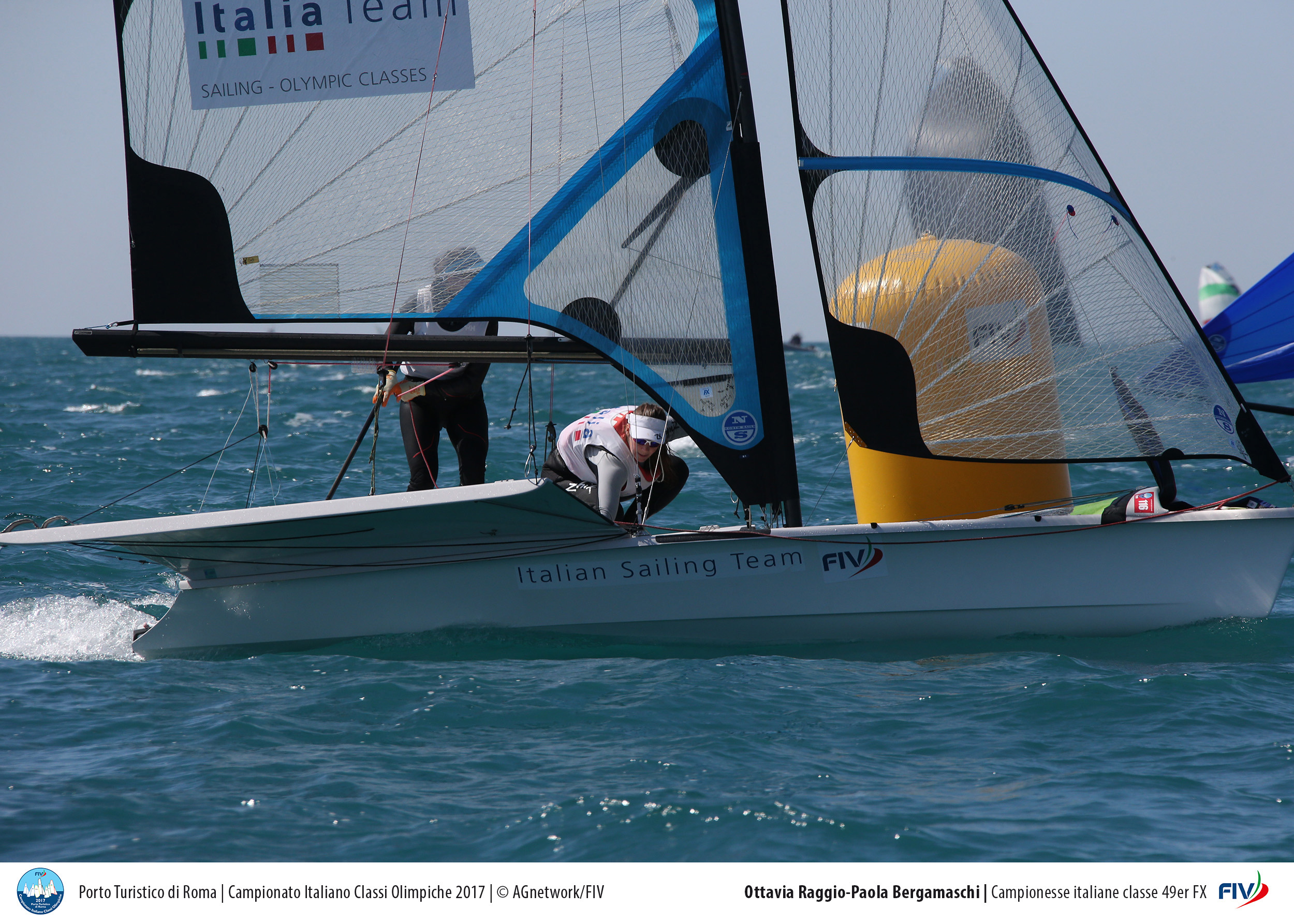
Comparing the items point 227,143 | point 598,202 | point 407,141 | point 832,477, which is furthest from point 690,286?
point 832,477

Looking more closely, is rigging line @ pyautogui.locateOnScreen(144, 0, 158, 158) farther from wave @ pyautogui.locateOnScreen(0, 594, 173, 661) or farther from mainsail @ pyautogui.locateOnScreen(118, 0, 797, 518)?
wave @ pyautogui.locateOnScreen(0, 594, 173, 661)

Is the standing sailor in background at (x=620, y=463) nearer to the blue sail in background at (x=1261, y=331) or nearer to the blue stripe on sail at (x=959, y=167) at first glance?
the blue stripe on sail at (x=959, y=167)

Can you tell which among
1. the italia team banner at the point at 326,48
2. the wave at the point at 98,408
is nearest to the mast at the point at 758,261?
the italia team banner at the point at 326,48

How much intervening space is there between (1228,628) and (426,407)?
3758 millimetres

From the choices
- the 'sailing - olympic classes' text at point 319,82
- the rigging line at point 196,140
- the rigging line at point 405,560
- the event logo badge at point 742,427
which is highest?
the 'sailing - olympic classes' text at point 319,82

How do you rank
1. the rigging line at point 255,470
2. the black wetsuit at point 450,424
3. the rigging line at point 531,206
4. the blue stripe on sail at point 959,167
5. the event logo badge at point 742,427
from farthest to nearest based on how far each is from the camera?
the rigging line at point 255,470
the black wetsuit at point 450,424
the event logo badge at point 742,427
the blue stripe on sail at point 959,167
the rigging line at point 531,206

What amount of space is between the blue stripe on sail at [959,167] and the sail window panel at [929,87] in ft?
0.10

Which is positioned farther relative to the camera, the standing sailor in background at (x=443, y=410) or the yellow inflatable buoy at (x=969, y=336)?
the standing sailor in background at (x=443, y=410)

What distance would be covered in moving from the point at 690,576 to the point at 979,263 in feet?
5.93

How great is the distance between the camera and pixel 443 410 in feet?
18.1

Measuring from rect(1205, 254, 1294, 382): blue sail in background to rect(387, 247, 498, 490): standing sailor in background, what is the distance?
3285 millimetres

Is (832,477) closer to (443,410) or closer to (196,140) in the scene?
(443,410)
